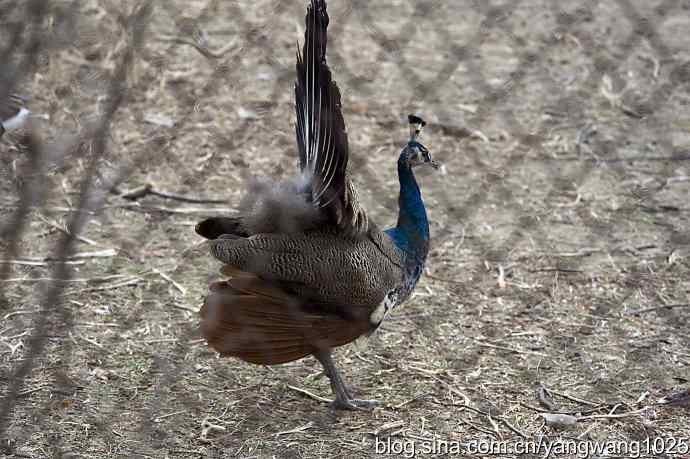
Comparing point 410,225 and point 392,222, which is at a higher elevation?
point 410,225

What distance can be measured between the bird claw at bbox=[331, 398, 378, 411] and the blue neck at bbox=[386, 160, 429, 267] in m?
0.42

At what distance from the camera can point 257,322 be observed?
243 centimetres

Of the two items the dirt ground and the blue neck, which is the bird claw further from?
the blue neck

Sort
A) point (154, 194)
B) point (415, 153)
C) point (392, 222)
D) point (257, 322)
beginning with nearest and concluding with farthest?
point (257, 322) < point (415, 153) < point (392, 222) < point (154, 194)

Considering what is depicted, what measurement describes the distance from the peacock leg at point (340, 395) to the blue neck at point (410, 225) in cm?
38

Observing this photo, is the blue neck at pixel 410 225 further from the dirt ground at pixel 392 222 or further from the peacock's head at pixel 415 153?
the dirt ground at pixel 392 222

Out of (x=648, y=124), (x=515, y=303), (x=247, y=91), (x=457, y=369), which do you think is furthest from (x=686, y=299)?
(x=247, y=91)

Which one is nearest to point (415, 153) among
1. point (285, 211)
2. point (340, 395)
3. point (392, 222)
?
point (285, 211)

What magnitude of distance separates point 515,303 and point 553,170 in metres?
1.07

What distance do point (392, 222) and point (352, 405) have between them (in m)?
1.12

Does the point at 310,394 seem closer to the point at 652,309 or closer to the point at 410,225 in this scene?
the point at 410,225

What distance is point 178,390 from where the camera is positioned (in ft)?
8.91

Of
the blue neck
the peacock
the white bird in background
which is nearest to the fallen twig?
the peacock

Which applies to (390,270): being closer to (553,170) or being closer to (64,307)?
(64,307)
